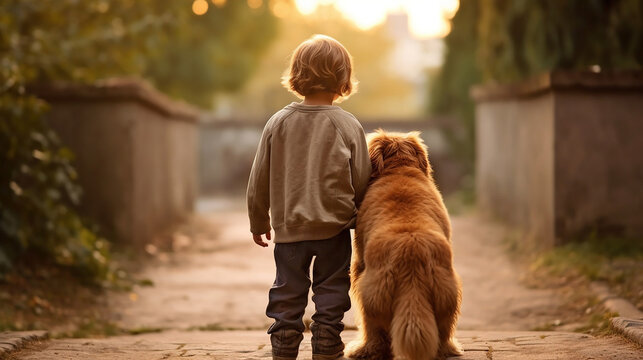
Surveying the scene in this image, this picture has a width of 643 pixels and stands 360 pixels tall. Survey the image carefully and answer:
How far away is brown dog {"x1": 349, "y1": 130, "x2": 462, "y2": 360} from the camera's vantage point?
379 cm

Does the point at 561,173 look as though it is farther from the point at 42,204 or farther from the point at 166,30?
the point at 166,30

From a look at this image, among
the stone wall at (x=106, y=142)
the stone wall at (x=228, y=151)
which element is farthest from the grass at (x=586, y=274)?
the stone wall at (x=228, y=151)

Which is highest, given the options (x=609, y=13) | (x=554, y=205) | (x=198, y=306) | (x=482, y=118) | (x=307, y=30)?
(x=307, y=30)

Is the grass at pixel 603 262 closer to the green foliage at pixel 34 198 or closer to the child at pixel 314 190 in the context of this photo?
the child at pixel 314 190

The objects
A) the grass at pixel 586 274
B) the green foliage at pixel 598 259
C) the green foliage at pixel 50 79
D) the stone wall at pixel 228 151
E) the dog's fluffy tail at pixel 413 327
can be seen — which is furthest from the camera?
the stone wall at pixel 228 151

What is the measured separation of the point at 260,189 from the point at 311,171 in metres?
0.34

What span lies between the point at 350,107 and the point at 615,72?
4526 centimetres

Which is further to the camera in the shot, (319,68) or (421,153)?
(421,153)

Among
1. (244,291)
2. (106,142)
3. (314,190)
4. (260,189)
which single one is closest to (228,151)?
(106,142)

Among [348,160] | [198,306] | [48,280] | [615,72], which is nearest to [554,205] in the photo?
[615,72]

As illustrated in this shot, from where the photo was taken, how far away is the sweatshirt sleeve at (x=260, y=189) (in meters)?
4.45

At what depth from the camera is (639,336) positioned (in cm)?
435

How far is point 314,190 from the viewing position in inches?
169

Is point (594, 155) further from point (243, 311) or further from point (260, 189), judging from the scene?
point (260, 189)
